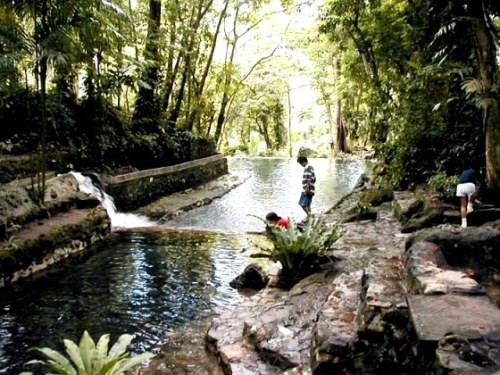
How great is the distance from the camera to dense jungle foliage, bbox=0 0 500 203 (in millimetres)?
8891

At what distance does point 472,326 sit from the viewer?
3004 millimetres

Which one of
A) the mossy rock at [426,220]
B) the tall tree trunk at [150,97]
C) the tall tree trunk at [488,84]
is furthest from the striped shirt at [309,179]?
the tall tree trunk at [150,97]

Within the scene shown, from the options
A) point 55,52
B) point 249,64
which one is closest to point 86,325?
point 55,52

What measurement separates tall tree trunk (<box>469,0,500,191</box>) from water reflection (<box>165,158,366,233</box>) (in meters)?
4.06

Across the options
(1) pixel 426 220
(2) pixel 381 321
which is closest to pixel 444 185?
(1) pixel 426 220

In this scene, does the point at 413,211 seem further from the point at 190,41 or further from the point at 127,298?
the point at 190,41

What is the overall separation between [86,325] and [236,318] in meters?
1.82

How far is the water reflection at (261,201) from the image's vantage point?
12.7 metres

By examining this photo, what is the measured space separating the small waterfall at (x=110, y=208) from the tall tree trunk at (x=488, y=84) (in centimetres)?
824

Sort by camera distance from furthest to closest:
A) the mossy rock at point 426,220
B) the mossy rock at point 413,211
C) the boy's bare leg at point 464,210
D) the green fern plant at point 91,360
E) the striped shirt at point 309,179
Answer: the striped shirt at point 309,179
the mossy rock at point 413,211
the mossy rock at point 426,220
the boy's bare leg at point 464,210
the green fern plant at point 91,360

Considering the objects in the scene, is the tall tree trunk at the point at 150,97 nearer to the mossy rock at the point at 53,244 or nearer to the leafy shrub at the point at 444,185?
the mossy rock at the point at 53,244

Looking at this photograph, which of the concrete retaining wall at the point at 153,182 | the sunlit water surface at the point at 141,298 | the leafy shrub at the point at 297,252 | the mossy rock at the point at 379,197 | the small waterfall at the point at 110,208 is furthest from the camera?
the concrete retaining wall at the point at 153,182

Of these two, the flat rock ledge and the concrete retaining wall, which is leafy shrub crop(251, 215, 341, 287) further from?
the concrete retaining wall

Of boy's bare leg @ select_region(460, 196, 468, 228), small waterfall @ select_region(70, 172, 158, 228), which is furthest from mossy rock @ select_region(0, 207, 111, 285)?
boy's bare leg @ select_region(460, 196, 468, 228)
